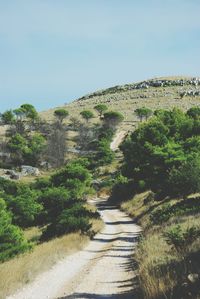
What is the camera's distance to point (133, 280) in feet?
45.7

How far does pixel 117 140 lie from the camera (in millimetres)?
110188

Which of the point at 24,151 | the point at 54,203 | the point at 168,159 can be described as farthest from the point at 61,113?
→ the point at 168,159

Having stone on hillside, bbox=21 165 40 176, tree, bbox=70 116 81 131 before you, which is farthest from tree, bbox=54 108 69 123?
stone on hillside, bbox=21 165 40 176

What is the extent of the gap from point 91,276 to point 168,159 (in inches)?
876

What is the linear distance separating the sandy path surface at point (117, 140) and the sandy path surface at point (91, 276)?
77772mm

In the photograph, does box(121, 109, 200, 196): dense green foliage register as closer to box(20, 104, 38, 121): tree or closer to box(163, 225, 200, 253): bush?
box(163, 225, 200, 253): bush

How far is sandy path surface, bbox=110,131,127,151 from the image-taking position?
338 feet

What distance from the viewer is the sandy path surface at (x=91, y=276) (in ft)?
42.8

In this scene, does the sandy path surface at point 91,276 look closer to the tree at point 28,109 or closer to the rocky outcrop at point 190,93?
the tree at point 28,109

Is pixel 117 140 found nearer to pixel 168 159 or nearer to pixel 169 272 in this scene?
pixel 168 159

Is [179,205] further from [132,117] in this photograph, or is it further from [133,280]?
[132,117]

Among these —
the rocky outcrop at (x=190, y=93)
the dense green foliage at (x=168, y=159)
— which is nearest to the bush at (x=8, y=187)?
the dense green foliage at (x=168, y=159)

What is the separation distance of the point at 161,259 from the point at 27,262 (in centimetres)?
569

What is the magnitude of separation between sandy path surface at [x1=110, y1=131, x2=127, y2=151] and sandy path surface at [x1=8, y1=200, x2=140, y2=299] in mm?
77772
